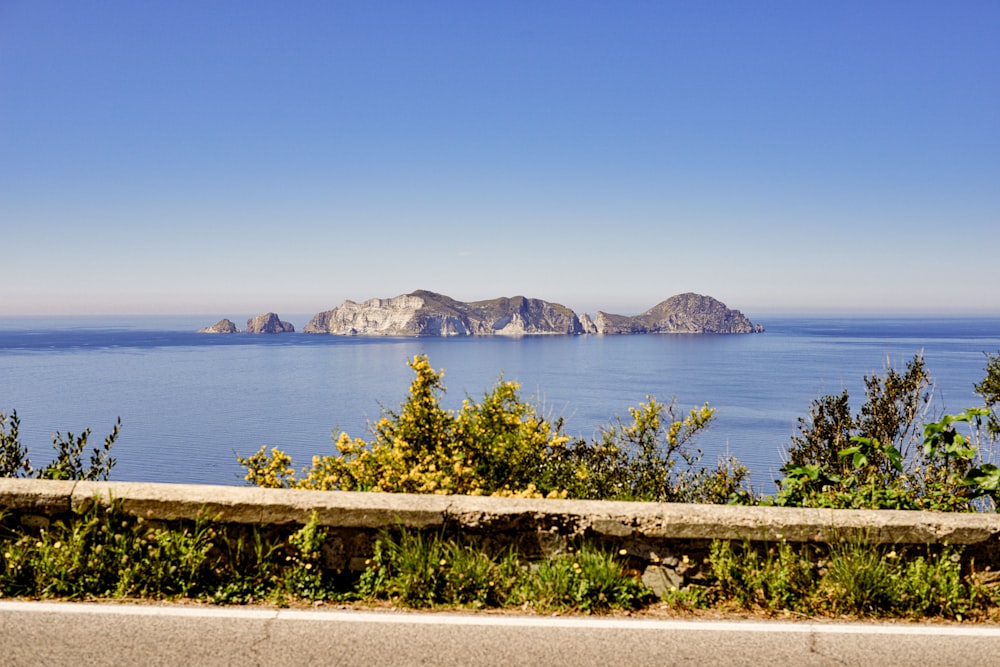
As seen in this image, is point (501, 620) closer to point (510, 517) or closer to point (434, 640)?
point (434, 640)

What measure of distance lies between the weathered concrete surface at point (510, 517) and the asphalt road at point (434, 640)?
0.51 meters

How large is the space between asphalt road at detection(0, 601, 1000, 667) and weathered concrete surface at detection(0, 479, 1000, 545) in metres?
0.51

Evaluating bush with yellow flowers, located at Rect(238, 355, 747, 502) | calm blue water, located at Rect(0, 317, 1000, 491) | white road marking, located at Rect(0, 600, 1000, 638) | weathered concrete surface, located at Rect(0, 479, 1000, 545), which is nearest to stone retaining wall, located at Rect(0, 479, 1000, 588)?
weathered concrete surface, located at Rect(0, 479, 1000, 545)

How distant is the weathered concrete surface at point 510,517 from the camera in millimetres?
4211

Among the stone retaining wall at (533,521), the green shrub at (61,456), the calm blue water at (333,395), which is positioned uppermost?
the stone retaining wall at (533,521)

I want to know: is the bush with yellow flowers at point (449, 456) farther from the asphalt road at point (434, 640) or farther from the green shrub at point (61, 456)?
the asphalt road at point (434, 640)

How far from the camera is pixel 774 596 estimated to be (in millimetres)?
4199

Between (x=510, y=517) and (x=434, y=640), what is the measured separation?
0.88 m

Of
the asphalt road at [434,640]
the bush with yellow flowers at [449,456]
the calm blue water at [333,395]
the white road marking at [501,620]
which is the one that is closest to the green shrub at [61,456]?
the bush with yellow flowers at [449,456]

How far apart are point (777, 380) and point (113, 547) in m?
139

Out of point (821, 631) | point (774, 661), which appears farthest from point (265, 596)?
point (821, 631)

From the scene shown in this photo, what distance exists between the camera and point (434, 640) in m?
3.64

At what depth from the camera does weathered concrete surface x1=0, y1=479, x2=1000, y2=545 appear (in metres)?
4.21

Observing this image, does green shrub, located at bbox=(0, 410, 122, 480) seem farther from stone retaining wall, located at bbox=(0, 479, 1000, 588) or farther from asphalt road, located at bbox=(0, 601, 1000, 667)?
asphalt road, located at bbox=(0, 601, 1000, 667)
